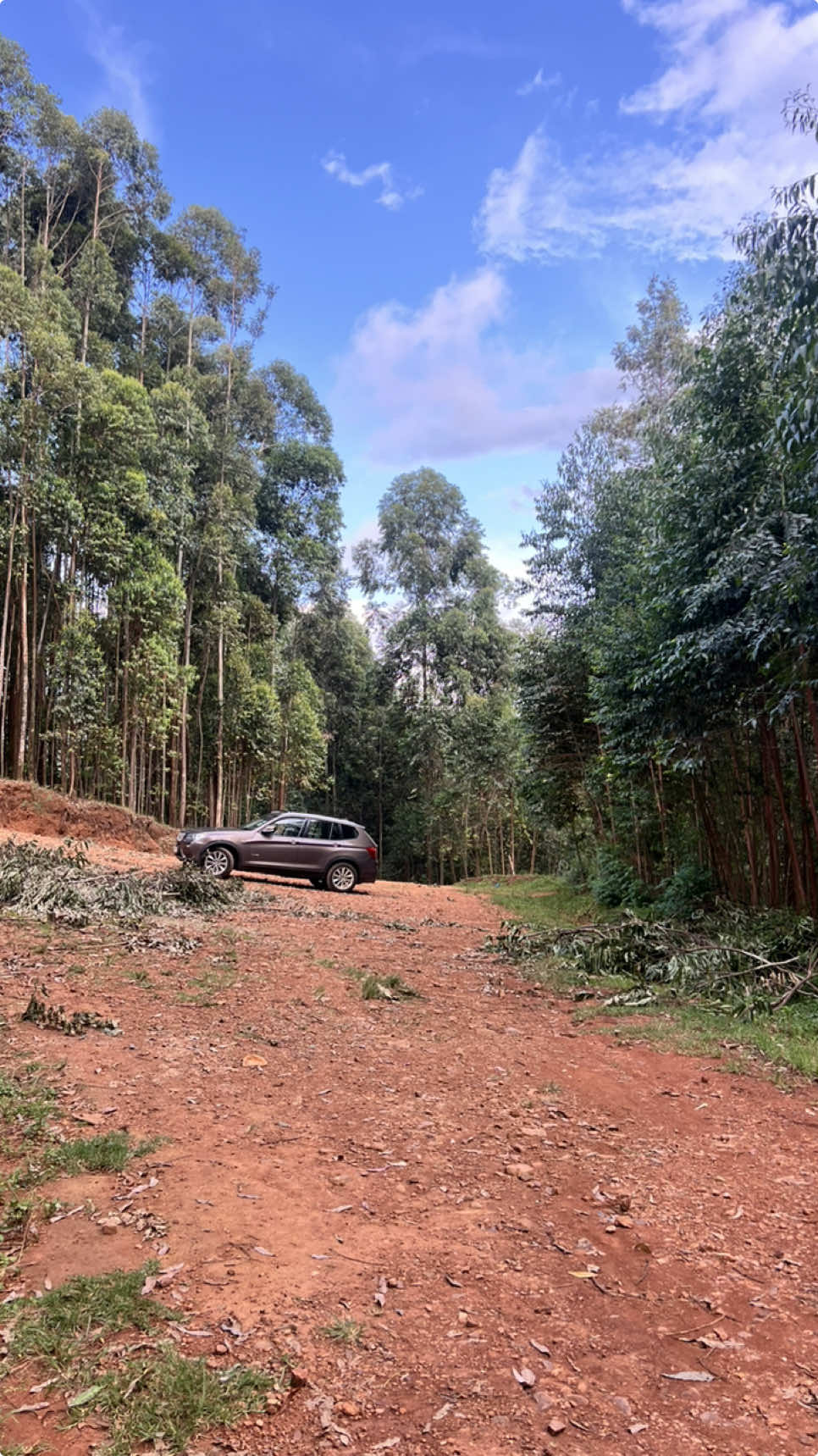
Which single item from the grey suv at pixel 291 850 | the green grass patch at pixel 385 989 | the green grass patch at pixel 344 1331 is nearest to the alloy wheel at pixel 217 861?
the grey suv at pixel 291 850

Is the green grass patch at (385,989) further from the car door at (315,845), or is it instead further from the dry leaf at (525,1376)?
the car door at (315,845)

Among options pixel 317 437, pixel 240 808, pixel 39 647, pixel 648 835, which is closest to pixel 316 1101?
pixel 648 835

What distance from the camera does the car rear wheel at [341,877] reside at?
1312 cm

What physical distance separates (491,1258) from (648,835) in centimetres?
1248

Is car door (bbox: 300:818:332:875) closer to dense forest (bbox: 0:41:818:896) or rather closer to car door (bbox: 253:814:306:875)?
car door (bbox: 253:814:306:875)

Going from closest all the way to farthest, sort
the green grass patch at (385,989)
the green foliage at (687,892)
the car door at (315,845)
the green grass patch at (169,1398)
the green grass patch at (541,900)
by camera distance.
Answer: the green grass patch at (169,1398) → the green grass patch at (385,989) → the green foliage at (687,892) → the green grass patch at (541,900) → the car door at (315,845)

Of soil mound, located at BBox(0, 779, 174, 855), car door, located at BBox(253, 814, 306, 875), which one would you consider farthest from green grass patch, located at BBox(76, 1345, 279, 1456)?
soil mound, located at BBox(0, 779, 174, 855)

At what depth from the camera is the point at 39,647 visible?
52.7ft

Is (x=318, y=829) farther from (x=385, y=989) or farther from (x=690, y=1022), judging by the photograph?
(x=690, y=1022)

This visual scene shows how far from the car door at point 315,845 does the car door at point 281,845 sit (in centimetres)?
11

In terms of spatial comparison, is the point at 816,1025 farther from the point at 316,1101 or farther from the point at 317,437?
the point at 317,437

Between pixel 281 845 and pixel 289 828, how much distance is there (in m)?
0.33

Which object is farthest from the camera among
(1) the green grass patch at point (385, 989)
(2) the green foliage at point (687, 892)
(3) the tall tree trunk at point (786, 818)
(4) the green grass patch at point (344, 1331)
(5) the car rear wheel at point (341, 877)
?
(5) the car rear wheel at point (341, 877)

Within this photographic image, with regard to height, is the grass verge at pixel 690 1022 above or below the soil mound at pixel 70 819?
below
